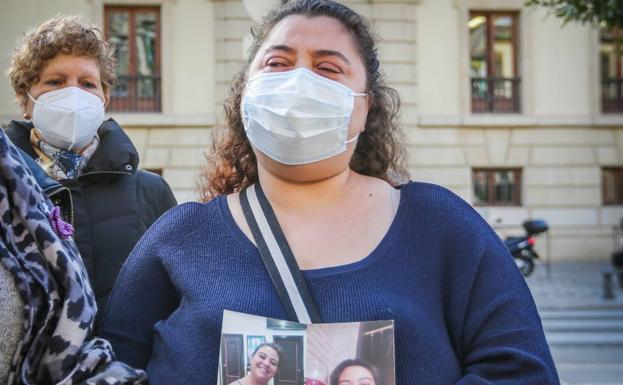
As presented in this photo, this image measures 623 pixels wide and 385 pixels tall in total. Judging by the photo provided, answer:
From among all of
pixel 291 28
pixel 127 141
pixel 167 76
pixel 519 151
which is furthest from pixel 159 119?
pixel 291 28

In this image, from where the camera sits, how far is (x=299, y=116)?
2059 mm

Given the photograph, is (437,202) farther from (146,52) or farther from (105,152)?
(146,52)

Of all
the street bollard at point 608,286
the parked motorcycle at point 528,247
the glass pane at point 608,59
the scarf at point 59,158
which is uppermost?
the glass pane at point 608,59

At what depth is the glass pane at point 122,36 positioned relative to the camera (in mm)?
17875

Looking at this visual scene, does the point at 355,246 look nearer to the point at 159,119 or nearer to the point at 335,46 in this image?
the point at 335,46

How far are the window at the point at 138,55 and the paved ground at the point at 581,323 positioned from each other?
8.94 m

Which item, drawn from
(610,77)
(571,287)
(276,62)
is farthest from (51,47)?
(610,77)

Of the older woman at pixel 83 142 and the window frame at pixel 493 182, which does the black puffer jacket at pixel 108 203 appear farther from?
the window frame at pixel 493 182

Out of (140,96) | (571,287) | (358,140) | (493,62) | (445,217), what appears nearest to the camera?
(445,217)

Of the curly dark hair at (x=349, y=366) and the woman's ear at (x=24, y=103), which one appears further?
the woman's ear at (x=24, y=103)

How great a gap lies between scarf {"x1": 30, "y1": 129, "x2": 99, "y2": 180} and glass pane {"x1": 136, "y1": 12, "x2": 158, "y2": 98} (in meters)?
15.2

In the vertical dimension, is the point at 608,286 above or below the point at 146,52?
below

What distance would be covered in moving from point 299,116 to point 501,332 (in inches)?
28.2

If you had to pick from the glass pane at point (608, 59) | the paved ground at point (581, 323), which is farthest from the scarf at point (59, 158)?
the glass pane at point (608, 59)
